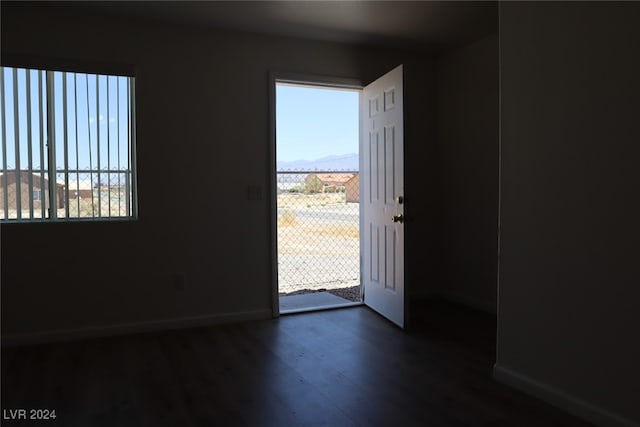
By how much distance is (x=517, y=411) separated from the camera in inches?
86.6

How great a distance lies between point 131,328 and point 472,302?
2913mm

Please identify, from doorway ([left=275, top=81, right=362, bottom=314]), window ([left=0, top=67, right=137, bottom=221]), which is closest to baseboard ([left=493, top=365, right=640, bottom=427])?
doorway ([left=275, top=81, right=362, bottom=314])

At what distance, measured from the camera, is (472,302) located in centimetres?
421

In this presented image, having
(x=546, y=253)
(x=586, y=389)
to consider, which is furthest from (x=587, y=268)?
(x=586, y=389)

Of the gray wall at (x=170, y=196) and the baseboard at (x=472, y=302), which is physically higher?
the gray wall at (x=170, y=196)

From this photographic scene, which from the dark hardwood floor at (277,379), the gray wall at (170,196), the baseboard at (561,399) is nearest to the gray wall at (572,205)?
the baseboard at (561,399)

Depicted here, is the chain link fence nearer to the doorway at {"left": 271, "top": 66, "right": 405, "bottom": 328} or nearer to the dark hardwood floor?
the doorway at {"left": 271, "top": 66, "right": 405, "bottom": 328}

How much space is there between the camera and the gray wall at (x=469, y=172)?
3965 millimetres

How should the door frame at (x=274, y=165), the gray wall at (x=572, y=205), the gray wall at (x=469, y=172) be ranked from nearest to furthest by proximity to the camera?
the gray wall at (x=572, y=205) < the door frame at (x=274, y=165) < the gray wall at (x=469, y=172)

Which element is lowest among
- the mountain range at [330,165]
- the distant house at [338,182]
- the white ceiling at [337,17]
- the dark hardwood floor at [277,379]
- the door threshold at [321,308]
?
the dark hardwood floor at [277,379]

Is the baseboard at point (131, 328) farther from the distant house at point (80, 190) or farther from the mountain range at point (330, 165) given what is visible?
the mountain range at point (330, 165)

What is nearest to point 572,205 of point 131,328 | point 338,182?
point 131,328

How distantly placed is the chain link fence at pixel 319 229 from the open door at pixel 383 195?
49.4 inches

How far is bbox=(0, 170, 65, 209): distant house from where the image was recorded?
3211mm
